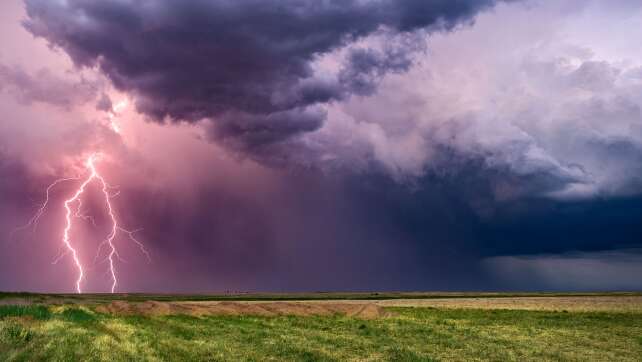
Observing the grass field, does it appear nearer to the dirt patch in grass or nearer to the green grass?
the green grass

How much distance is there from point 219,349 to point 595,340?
72.8ft

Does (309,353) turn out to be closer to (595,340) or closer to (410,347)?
(410,347)

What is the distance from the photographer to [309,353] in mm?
23844

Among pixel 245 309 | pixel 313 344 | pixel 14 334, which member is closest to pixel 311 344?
pixel 313 344

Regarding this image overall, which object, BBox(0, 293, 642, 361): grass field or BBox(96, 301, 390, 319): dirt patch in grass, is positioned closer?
BBox(0, 293, 642, 361): grass field

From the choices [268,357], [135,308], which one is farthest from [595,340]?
[135,308]

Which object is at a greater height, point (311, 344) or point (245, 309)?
point (245, 309)

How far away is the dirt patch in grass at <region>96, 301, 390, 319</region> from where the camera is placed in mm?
54031

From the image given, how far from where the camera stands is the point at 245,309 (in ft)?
191

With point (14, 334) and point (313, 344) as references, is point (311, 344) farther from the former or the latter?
point (14, 334)

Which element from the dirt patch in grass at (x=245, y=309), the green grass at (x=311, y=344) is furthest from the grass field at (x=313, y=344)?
the dirt patch in grass at (x=245, y=309)

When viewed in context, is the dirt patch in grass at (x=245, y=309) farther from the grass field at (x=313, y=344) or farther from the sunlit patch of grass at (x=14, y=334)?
the sunlit patch of grass at (x=14, y=334)

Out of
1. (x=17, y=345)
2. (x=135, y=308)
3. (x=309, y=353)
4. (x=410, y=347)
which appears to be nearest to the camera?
(x=17, y=345)

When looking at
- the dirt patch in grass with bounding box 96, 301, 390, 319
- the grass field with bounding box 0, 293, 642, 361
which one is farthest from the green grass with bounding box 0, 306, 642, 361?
the dirt patch in grass with bounding box 96, 301, 390, 319
